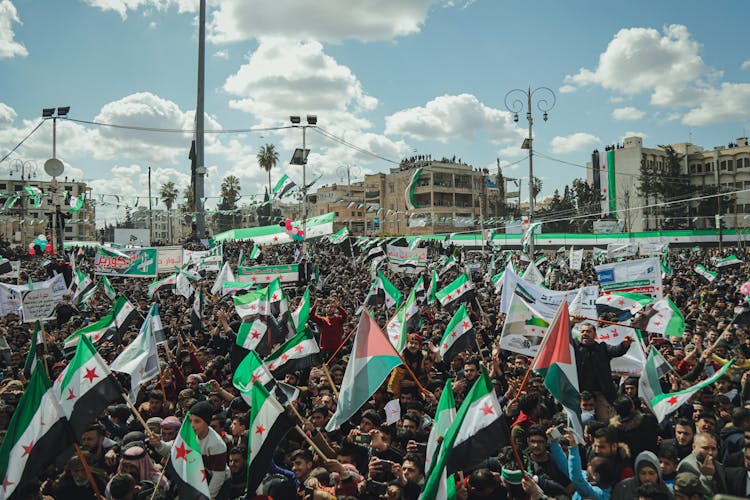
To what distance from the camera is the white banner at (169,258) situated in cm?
1951

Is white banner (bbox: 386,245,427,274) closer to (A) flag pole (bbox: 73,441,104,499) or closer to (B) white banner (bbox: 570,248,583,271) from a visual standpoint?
(B) white banner (bbox: 570,248,583,271)

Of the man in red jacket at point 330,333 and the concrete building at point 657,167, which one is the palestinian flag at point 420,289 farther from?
the concrete building at point 657,167

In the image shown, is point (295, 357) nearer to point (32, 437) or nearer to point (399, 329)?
point (399, 329)

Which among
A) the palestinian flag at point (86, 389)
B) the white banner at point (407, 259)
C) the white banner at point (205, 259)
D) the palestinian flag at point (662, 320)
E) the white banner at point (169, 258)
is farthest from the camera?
the white banner at point (205, 259)

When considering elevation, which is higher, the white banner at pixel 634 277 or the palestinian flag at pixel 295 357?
the white banner at pixel 634 277

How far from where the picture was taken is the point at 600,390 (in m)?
6.73

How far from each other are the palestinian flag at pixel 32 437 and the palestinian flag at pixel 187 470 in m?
1.03

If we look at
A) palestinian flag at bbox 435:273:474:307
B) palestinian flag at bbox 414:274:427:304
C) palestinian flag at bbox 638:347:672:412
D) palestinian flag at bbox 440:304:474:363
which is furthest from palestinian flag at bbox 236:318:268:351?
palestinian flag at bbox 638:347:672:412

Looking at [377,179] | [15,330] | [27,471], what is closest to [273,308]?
[15,330]

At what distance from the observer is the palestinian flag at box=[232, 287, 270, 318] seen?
1176cm

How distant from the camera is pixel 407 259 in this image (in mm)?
20547

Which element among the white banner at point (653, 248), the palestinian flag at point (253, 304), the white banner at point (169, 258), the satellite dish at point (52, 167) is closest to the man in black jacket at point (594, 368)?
A: the palestinian flag at point (253, 304)

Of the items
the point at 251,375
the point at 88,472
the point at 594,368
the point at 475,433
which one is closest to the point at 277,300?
the point at 251,375

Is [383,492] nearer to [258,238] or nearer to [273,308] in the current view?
[273,308]
